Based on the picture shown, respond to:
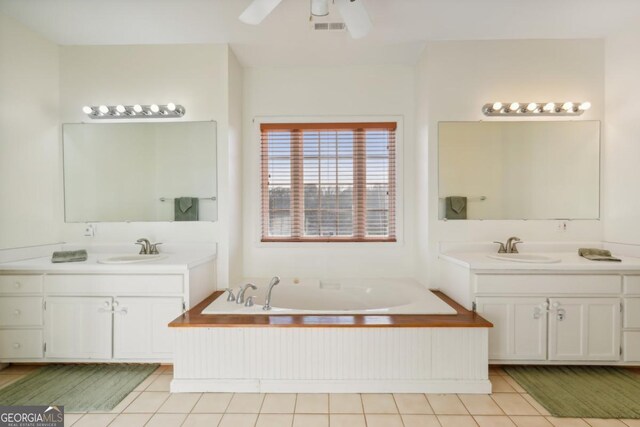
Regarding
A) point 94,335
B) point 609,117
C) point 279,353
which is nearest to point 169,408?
point 279,353

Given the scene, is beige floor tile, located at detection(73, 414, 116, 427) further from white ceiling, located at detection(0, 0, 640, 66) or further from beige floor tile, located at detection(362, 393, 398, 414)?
white ceiling, located at detection(0, 0, 640, 66)

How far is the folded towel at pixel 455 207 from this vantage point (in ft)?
9.35

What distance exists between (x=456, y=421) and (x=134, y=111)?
3.25m

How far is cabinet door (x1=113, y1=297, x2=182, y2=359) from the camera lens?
2361 mm

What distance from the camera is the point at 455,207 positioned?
285 cm

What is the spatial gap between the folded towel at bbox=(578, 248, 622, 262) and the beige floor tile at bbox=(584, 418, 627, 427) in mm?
1055

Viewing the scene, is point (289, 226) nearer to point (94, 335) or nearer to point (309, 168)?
point (309, 168)

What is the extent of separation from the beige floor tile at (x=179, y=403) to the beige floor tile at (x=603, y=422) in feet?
7.41

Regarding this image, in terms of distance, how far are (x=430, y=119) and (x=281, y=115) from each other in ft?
4.50

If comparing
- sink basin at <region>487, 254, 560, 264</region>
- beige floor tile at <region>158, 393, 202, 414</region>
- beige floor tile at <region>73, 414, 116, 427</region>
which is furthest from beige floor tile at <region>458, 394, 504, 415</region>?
beige floor tile at <region>73, 414, 116, 427</region>

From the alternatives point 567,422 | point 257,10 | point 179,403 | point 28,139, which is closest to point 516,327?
point 567,422

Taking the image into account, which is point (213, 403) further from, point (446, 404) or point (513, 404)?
point (513, 404)

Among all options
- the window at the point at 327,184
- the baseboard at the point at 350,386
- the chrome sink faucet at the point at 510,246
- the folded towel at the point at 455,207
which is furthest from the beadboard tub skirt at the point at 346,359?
the window at the point at 327,184

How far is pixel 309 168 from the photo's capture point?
330cm
